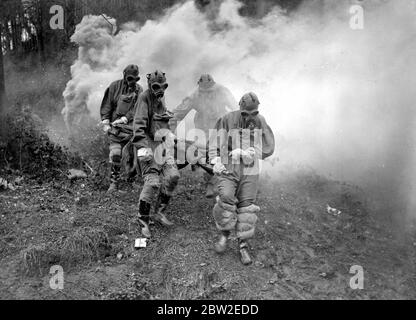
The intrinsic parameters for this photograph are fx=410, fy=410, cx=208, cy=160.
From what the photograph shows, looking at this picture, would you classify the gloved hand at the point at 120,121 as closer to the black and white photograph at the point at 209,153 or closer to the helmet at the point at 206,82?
the black and white photograph at the point at 209,153

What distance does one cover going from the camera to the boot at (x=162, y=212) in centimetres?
612

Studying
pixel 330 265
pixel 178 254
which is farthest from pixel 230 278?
pixel 330 265

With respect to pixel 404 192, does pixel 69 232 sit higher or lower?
lower

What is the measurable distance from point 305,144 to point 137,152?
15.7 feet

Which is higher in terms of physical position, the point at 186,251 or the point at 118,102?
the point at 118,102

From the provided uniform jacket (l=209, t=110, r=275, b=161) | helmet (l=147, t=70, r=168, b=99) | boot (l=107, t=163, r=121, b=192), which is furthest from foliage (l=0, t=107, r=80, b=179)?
uniform jacket (l=209, t=110, r=275, b=161)

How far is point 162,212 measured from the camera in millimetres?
6254

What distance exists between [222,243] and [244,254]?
0.34m

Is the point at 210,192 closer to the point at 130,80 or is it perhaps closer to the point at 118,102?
the point at 118,102

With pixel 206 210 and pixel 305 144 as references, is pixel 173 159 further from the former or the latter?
pixel 305 144

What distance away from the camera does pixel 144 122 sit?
5.94 m

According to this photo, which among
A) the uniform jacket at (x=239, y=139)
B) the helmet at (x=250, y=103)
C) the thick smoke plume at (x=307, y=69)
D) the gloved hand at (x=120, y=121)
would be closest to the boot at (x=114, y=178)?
the gloved hand at (x=120, y=121)

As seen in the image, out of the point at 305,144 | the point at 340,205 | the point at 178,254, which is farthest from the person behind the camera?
the point at 305,144

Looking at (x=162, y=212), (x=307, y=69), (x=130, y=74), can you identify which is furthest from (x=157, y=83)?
(x=307, y=69)
